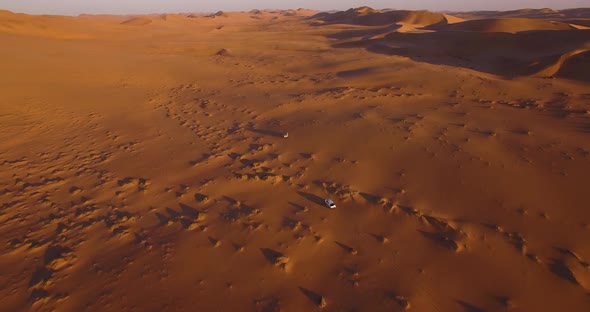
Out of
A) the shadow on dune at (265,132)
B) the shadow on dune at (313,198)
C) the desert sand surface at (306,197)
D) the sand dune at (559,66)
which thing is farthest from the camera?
the sand dune at (559,66)

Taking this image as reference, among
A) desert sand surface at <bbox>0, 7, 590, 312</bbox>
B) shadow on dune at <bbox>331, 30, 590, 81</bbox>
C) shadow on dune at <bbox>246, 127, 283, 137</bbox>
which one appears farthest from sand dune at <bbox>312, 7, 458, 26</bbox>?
shadow on dune at <bbox>246, 127, 283, 137</bbox>

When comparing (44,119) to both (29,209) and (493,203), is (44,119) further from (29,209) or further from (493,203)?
(493,203)

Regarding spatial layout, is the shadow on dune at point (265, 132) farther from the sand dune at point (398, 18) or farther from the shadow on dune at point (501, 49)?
the sand dune at point (398, 18)

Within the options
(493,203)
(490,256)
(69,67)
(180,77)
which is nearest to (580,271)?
(490,256)

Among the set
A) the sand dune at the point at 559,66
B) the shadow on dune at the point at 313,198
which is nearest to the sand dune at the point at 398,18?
the sand dune at the point at 559,66

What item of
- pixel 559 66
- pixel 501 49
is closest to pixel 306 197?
pixel 559 66

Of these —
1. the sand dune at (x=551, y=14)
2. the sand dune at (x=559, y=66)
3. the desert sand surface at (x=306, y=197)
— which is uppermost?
the sand dune at (x=559, y=66)

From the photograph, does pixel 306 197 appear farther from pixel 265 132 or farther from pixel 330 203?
pixel 265 132

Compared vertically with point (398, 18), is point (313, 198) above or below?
below

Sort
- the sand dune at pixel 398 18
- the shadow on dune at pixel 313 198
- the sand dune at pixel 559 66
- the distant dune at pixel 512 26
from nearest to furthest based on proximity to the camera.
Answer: the shadow on dune at pixel 313 198, the sand dune at pixel 559 66, the distant dune at pixel 512 26, the sand dune at pixel 398 18
